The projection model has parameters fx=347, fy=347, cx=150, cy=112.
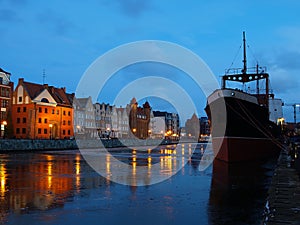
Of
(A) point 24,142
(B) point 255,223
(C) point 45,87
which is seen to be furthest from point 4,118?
(B) point 255,223

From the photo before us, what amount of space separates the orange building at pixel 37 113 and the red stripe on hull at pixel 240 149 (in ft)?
152

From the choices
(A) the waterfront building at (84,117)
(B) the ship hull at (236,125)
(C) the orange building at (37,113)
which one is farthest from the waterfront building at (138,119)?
(B) the ship hull at (236,125)

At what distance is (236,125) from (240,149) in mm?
1925

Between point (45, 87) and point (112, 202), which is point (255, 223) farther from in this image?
point (45, 87)

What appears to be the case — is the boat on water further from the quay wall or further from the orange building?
the orange building

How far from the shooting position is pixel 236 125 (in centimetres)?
2600

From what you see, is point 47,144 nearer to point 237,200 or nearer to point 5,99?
point 5,99

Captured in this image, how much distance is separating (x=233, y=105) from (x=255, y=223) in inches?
756

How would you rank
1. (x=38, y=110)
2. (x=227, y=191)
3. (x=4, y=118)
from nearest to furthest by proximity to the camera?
(x=227, y=191), (x=4, y=118), (x=38, y=110)

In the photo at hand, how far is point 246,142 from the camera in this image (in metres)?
27.0

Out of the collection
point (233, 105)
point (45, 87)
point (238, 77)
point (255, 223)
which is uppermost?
point (45, 87)

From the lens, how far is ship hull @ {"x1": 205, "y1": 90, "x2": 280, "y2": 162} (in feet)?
84.9

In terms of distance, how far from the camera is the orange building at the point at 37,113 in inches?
2778

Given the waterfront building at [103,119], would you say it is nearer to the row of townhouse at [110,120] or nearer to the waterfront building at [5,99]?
the row of townhouse at [110,120]
